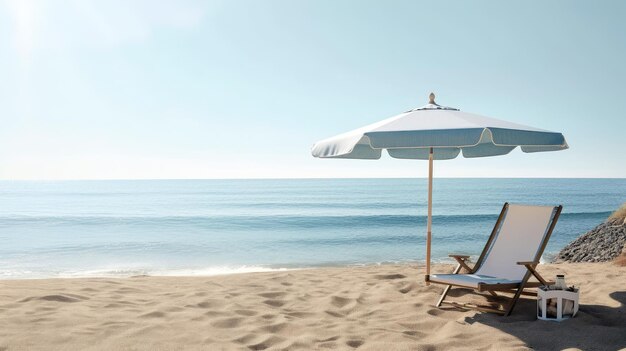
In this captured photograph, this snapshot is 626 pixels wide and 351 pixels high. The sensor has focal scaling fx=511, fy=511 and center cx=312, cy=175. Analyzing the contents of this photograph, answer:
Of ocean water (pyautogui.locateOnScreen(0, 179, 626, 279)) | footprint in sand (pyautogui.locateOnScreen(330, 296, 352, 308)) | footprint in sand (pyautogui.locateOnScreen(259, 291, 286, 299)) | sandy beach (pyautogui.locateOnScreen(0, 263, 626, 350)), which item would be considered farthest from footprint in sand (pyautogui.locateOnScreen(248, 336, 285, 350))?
ocean water (pyautogui.locateOnScreen(0, 179, 626, 279))

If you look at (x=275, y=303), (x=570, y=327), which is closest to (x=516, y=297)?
(x=570, y=327)

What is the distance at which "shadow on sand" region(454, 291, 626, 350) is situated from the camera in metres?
3.75

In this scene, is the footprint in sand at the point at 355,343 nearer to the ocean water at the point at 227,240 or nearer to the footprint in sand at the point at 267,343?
the footprint in sand at the point at 267,343

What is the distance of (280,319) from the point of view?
4.42 meters

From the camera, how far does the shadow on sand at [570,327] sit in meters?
3.75

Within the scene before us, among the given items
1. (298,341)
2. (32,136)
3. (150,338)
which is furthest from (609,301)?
(32,136)

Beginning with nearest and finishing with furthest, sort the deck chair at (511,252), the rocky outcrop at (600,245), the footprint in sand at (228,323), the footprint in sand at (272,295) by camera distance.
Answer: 1. the footprint in sand at (228,323)
2. the deck chair at (511,252)
3. the footprint in sand at (272,295)
4. the rocky outcrop at (600,245)

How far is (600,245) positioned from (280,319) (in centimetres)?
1023

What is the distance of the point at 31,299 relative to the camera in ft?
15.9

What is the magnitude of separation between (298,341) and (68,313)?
2.12 metres

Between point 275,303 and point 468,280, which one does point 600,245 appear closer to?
point 468,280

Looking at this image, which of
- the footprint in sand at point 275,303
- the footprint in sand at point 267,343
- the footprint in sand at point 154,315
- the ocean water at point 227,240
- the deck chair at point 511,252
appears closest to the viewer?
the footprint in sand at point 267,343

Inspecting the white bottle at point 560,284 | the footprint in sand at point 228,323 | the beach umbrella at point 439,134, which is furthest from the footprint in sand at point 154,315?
the white bottle at point 560,284

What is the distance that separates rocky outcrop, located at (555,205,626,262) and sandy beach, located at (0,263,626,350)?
562cm
